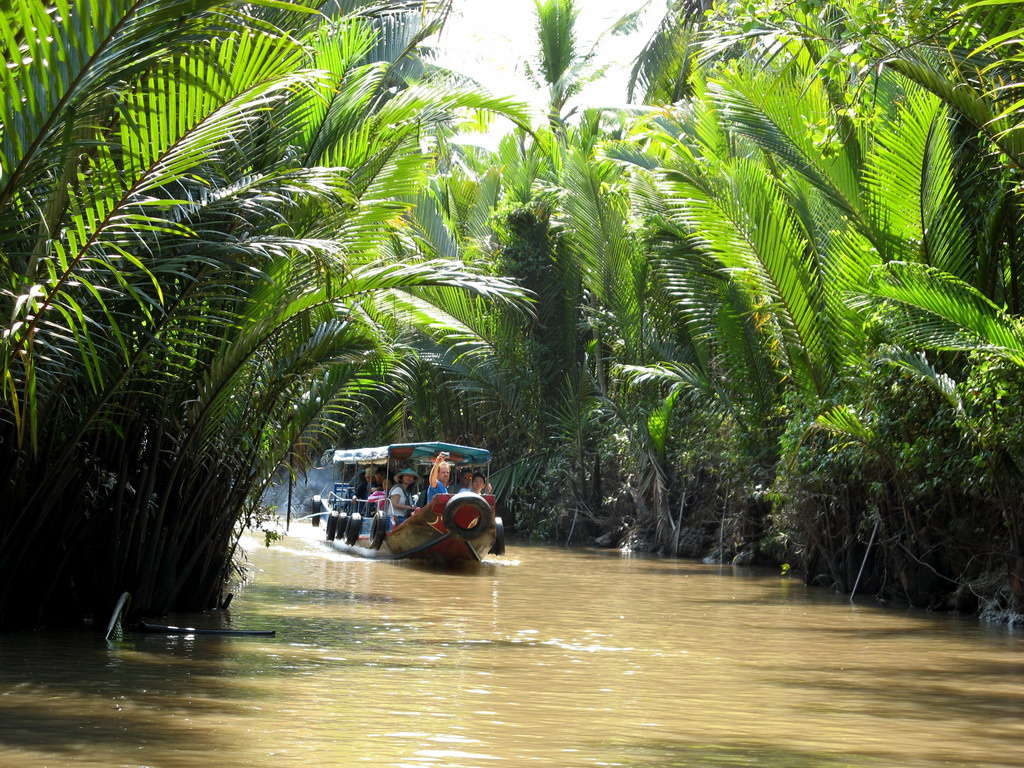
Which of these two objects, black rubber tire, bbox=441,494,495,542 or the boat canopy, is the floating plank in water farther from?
the boat canopy

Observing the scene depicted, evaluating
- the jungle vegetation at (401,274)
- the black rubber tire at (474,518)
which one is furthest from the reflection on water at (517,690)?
the black rubber tire at (474,518)

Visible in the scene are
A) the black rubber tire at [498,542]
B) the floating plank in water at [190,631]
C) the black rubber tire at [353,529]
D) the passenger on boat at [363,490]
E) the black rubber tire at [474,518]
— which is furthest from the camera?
the passenger on boat at [363,490]

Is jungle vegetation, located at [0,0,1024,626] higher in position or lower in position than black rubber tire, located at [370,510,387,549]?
higher

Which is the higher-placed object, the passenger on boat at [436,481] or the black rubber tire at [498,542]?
the passenger on boat at [436,481]

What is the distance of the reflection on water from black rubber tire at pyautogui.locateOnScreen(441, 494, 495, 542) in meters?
4.42

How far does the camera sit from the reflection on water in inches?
194

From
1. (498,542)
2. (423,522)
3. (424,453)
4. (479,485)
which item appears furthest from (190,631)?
(424,453)

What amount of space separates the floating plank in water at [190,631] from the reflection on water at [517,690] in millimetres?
58

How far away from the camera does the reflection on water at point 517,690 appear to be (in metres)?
4.94

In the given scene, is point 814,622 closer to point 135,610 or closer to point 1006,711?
point 1006,711

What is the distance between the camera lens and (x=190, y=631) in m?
7.70

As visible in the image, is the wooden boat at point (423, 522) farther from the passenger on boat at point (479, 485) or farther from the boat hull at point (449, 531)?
the passenger on boat at point (479, 485)

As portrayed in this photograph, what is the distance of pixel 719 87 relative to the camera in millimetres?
12906

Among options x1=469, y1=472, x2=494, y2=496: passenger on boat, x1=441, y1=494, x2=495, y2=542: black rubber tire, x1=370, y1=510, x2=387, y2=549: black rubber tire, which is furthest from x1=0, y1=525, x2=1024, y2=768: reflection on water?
x1=469, y1=472, x2=494, y2=496: passenger on boat
